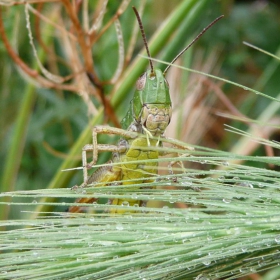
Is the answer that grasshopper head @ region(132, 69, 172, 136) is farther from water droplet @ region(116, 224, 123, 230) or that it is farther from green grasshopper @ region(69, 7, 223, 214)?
water droplet @ region(116, 224, 123, 230)

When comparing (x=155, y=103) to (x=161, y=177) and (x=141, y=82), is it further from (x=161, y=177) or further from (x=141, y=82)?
(x=161, y=177)

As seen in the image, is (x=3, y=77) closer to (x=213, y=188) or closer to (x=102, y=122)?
(x=102, y=122)

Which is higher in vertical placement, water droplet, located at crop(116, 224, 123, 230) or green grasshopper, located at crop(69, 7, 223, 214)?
green grasshopper, located at crop(69, 7, 223, 214)

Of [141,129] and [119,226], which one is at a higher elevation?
[141,129]

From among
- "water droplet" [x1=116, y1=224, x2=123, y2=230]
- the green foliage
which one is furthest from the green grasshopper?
"water droplet" [x1=116, y1=224, x2=123, y2=230]

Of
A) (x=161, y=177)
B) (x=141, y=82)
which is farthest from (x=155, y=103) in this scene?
(x=161, y=177)

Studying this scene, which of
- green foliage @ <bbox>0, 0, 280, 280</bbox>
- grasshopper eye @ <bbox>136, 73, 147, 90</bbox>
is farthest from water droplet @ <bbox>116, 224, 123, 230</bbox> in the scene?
grasshopper eye @ <bbox>136, 73, 147, 90</bbox>

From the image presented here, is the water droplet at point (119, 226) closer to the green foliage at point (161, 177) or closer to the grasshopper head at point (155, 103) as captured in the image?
the green foliage at point (161, 177)

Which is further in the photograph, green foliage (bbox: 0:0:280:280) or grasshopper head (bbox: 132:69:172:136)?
grasshopper head (bbox: 132:69:172:136)

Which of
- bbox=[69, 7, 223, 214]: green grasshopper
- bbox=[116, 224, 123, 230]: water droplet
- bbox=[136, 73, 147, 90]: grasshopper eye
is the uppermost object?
bbox=[136, 73, 147, 90]: grasshopper eye
